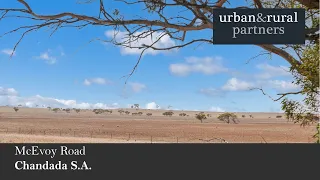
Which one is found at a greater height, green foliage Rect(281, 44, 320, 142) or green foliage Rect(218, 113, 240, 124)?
green foliage Rect(218, 113, 240, 124)

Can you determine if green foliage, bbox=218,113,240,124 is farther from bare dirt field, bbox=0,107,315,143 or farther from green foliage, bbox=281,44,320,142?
green foliage, bbox=281,44,320,142
